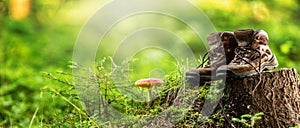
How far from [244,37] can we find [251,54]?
11 centimetres

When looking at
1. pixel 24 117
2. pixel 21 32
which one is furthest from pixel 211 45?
pixel 21 32

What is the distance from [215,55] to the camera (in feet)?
8.63

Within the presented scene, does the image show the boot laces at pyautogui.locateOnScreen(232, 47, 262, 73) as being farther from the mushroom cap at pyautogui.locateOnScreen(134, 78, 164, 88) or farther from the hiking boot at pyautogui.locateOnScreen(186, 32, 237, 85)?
the mushroom cap at pyautogui.locateOnScreen(134, 78, 164, 88)

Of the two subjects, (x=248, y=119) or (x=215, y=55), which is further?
(x=215, y=55)

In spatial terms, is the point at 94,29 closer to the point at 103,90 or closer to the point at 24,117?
the point at 24,117

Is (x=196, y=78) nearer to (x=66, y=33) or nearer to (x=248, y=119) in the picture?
(x=248, y=119)

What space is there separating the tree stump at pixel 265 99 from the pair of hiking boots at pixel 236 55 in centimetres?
7

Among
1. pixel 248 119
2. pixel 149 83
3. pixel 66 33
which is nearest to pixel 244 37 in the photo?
pixel 248 119

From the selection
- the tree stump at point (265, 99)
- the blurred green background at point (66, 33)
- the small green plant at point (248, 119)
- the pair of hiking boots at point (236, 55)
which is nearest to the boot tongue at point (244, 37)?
the pair of hiking boots at point (236, 55)

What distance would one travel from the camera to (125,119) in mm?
2604

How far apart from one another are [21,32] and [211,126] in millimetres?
9435

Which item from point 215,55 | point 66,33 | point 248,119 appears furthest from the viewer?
point 66,33

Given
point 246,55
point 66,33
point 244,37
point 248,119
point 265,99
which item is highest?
point 66,33

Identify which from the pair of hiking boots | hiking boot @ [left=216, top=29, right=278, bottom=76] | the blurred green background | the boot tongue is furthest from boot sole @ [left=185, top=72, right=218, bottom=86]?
the blurred green background
